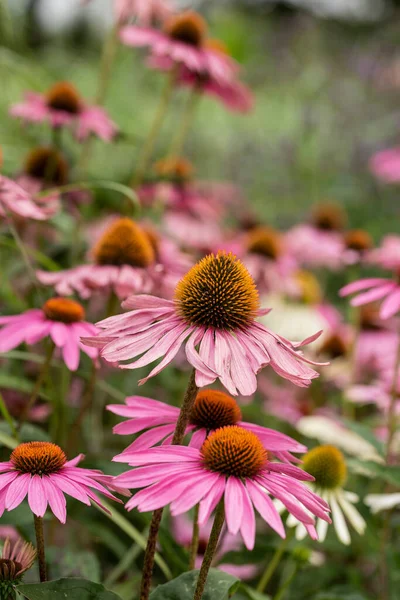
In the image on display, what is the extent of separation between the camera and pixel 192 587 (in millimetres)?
667

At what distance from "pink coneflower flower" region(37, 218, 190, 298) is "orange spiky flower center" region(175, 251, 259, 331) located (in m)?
0.30

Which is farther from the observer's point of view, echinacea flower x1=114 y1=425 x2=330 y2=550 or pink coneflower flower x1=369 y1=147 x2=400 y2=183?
pink coneflower flower x1=369 y1=147 x2=400 y2=183

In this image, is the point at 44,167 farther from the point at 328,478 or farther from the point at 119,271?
the point at 328,478

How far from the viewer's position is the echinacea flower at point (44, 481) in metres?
0.59

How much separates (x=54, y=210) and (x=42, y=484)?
1.59 ft

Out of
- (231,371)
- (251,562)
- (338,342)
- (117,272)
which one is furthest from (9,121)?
(231,371)

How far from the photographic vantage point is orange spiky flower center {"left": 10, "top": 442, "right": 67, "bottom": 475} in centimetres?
63

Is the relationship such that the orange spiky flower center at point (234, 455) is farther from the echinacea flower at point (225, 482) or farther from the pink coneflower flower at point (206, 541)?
the pink coneflower flower at point (206, 541)

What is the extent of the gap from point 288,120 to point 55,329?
3.05 meters

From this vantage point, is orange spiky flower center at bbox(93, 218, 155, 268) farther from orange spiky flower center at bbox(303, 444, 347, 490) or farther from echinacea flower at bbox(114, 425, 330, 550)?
echinacea flower at bbox(114, 425, 330, 550)

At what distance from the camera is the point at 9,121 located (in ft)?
7.86

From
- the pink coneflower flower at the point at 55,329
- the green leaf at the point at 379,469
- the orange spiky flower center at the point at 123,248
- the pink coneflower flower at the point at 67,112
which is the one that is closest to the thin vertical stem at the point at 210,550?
the pink coneflower flower at the point at 55,329

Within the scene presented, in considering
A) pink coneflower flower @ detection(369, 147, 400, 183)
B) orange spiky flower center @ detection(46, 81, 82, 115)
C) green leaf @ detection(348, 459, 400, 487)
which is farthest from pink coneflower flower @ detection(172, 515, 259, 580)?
pink coneflower flower @ detection(369, 147, 400, 183)

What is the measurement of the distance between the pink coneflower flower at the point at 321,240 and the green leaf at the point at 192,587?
124 centimetres
